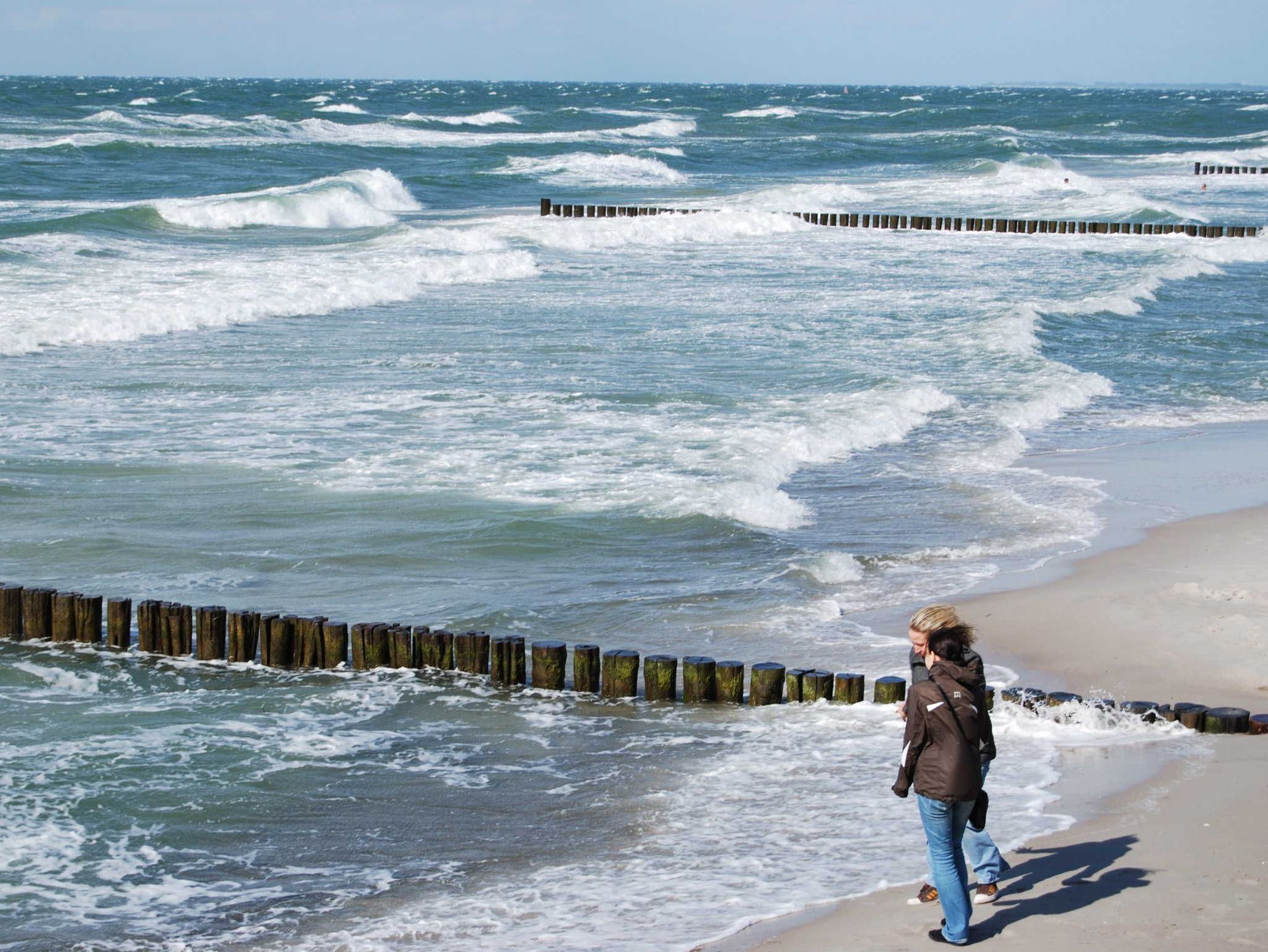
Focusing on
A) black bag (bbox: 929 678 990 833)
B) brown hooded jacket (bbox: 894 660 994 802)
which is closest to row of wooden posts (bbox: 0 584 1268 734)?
black bag (bbox: 929 678 990 833)

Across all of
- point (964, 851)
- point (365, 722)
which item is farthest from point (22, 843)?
point (964, 851)

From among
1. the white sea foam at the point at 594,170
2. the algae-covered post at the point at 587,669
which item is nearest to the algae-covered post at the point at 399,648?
the algae-covered post at the point at 587,669

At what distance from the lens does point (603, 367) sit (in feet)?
64.3

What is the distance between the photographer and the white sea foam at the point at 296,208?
39500mm

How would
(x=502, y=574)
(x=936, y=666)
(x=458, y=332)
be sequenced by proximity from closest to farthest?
1. (x=936, y=666)
2. (x=502, y=574)
3. (x=458, y=332)

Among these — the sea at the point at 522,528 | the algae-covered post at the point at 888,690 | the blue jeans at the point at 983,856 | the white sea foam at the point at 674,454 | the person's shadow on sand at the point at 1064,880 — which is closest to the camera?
the person's shadow on sand at the point at 1064,880

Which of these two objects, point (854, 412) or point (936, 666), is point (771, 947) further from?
point (854, 412)

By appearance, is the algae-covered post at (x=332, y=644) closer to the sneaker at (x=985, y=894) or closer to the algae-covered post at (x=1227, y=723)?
the sneaker at (x=985, y=894)

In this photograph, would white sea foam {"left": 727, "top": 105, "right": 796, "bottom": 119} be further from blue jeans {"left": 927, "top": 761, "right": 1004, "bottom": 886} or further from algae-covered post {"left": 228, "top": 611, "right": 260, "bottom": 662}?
blue jeans {"left": 927, "top": 761, "right": 1004, "bottom": 886}

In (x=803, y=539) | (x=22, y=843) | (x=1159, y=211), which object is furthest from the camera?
(x=1159, y=211)

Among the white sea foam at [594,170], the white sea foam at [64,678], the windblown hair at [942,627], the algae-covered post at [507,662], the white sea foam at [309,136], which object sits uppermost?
the white sea foam at [309,136]

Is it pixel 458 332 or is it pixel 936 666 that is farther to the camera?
pixel 458 332

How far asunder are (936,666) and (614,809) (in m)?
2.47

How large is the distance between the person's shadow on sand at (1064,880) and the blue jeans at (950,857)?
156 millimetres
